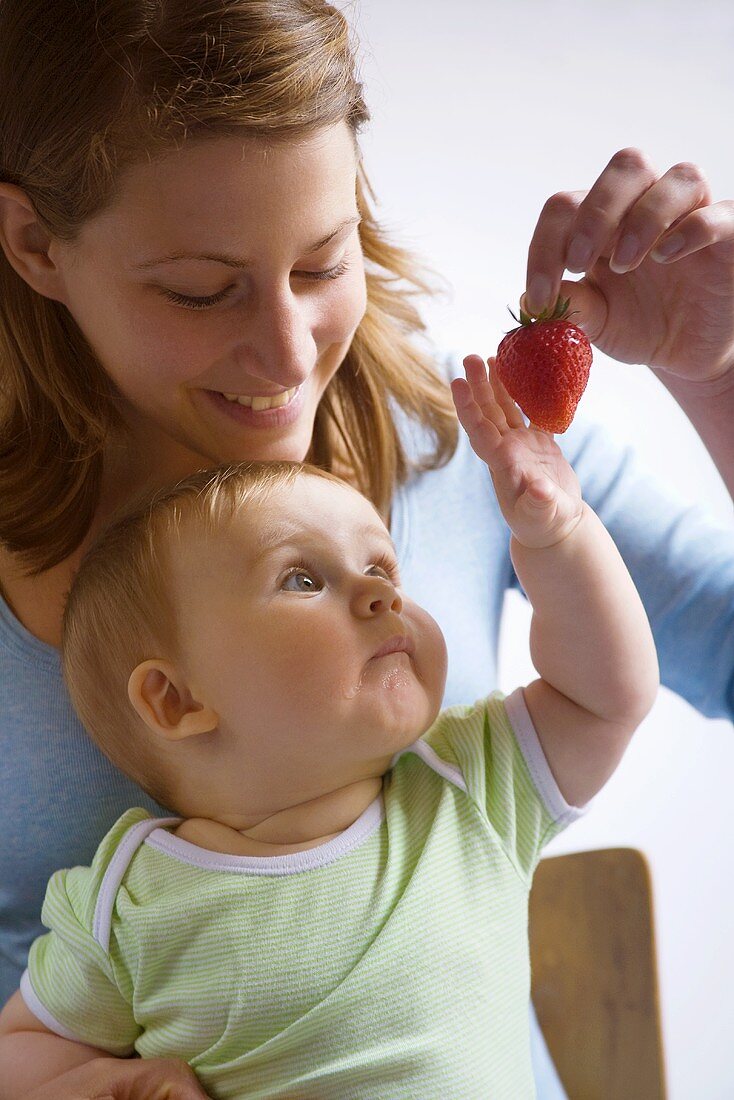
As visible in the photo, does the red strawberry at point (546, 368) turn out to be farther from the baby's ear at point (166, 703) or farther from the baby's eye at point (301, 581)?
the baby's ear at point (166, 703)

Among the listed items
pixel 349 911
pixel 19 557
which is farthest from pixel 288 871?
pixel 19 557

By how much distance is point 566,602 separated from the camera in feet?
3.85

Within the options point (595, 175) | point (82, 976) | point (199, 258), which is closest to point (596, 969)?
point (82, 976)

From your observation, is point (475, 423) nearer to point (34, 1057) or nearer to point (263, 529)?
point (263, 529)

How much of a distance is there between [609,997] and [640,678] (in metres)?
0.63

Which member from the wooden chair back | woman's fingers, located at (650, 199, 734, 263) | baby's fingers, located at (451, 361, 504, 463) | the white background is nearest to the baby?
baby's fingers, located at (451, 361, 504, 463)

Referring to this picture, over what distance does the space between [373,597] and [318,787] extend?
0.20 meters

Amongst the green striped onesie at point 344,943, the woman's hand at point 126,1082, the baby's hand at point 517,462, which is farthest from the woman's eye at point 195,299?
the woman's hand at point 126,1082

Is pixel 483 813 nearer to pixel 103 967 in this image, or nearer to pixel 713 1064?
pixel 103 967

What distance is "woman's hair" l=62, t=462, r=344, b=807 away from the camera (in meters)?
1.19

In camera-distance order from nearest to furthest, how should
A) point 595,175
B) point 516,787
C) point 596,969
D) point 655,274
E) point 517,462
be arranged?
point 517,462 → point 516,787 → point 655,274 → point 596,969 → point 595,175

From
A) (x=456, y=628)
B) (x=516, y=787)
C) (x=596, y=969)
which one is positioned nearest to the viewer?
(x=516, y=787)

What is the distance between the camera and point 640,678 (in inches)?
46.9

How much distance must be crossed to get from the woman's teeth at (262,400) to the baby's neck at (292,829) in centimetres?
42
